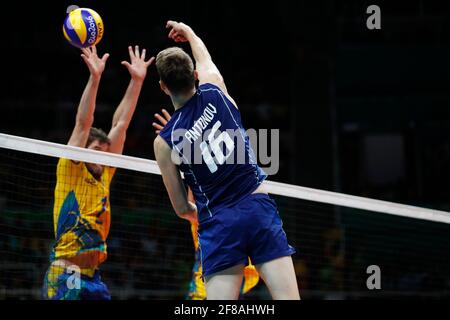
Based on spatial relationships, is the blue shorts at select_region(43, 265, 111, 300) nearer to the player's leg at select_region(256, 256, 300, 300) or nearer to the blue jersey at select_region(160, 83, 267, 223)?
the blue jersey at select_region(160, 83, 267, 223)

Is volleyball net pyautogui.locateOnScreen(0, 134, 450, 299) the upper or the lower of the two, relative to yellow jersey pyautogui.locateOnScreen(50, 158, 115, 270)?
upper

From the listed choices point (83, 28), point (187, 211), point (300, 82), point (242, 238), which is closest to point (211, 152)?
point (187, 211)

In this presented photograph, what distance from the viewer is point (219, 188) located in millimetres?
4543

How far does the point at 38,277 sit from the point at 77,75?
7152mm

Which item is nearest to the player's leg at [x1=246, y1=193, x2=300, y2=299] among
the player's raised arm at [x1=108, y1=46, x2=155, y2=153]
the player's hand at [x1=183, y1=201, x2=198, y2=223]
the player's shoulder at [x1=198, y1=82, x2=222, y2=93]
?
the player's hand at [x1=183, y1=201, x2=198, y2=223]

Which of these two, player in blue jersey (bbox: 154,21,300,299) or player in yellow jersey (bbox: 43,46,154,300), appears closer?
player in blue jersey (bbox: 154,21,300,299)

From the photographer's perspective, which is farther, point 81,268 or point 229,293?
point 81,268

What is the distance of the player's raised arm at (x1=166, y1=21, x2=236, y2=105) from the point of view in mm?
4848

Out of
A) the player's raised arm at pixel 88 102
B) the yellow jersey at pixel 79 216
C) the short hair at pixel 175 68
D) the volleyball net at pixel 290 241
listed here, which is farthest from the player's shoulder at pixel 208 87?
the volleyball net at pixel 290 241

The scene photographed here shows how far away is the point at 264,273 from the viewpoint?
177 inches

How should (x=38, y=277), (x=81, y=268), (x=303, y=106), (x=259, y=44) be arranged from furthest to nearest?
(x=259, y=44), (x=303, y=106), (x=38, y=277), (x=81, y=268)

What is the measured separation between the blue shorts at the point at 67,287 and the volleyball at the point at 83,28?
2.14 m
